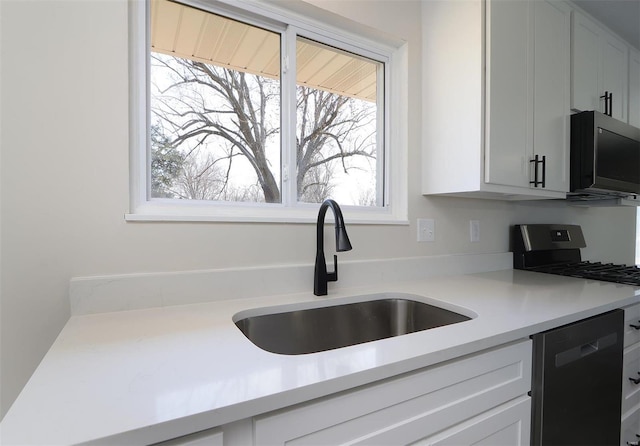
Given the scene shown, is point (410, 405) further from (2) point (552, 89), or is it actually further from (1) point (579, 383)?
(2) point (552, 89)

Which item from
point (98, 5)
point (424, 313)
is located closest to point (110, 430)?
point (424, 313)

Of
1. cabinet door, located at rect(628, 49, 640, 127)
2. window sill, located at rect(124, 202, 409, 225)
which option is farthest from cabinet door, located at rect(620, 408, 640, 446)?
cabinet door, located at rect(628, 49, 640, 127)

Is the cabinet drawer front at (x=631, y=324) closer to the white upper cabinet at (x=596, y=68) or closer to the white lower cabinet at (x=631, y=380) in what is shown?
the white lower cabinet at (x=631, y=380)

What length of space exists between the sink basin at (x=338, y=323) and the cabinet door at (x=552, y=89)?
0.99m

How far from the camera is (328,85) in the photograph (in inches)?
58.6

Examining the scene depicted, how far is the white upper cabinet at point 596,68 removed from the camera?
1.68m

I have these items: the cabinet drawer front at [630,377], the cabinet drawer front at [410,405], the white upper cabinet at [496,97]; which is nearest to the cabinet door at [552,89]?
the white upper cabinet at [496,97]

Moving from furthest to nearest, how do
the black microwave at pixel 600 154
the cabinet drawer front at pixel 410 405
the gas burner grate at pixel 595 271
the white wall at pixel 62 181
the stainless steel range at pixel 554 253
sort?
the stainless steel range at pixel 554 253 → the black microwave at pixel 600 154 → the gas burner grate at pixel 595 271 → the white wall at pixel 62 181 → the cabinet drawer front at pixel 410 405

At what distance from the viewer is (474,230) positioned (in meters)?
1.76

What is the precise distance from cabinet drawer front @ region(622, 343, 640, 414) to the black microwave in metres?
0.82

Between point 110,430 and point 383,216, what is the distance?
1.31 metres

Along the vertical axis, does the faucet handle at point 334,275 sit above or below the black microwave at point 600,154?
below

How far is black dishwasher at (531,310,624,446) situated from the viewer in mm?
880

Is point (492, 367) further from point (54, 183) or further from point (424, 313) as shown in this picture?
point (54, 183)
